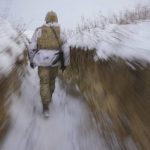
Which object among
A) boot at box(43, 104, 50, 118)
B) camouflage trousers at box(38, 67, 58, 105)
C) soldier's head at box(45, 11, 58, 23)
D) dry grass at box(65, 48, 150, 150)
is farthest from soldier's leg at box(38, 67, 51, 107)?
dry grass at box(65, 48, 150, 150)

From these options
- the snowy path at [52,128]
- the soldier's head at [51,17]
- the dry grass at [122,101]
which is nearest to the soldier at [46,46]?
the soldier's head at [51,17]

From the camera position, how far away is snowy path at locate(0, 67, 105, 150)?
12.3 ft

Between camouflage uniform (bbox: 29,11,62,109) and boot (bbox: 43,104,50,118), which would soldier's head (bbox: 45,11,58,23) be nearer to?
camouflage uniform (bbox: 29,11,62,109)

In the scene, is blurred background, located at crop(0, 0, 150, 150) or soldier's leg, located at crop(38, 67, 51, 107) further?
soldier's leg, located at crop(38, 67, 51, 107)

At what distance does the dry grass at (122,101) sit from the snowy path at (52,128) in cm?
23

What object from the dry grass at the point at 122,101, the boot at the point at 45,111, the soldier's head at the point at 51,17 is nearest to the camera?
the dry grass at the point at 122,101

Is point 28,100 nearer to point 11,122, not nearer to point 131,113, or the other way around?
point 11,122

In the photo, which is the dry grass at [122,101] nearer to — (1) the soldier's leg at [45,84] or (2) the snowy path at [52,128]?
(2) the snowy path at [52,128]

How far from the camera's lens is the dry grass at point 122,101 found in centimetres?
248

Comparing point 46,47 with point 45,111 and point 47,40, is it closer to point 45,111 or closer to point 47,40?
point 47,40

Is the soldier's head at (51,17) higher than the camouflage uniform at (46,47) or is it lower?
higher

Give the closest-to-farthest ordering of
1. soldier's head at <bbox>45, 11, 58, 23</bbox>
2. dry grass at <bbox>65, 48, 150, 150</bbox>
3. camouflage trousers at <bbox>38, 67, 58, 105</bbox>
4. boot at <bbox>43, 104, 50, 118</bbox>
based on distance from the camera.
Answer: dry grass at <bbox>65, 48, 150, 150</bbox> < boot at <bbox>43, 104, 50, 118</bbox> < camouflage trousers at <bbox>38, 67, 58, 105</bbox> < soldier's head at <bbox>45, 11, 58, 23</bbox>

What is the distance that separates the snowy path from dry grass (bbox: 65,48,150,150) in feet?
0.75

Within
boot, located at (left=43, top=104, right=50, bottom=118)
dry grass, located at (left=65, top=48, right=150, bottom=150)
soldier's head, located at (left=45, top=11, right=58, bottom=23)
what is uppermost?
soldier's head, located at (left=45, top=11, right=58, bottom=23)
